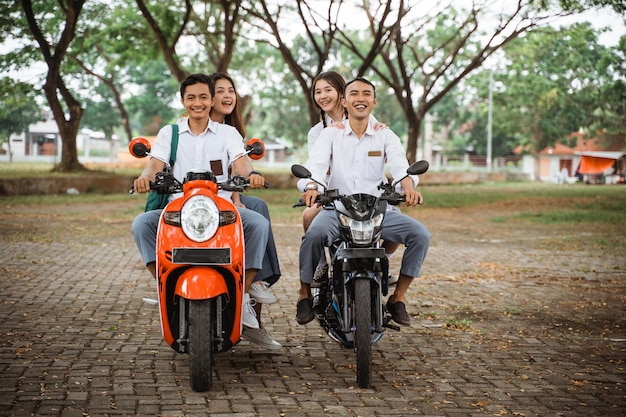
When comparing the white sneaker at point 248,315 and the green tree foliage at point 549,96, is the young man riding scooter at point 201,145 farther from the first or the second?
the green tree foliage at point 549,96

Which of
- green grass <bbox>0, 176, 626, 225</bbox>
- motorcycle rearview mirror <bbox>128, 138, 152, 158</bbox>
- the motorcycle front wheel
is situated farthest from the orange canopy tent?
motorcycle rearview mirror <bbox>128, 138, 152, 158</bbox>

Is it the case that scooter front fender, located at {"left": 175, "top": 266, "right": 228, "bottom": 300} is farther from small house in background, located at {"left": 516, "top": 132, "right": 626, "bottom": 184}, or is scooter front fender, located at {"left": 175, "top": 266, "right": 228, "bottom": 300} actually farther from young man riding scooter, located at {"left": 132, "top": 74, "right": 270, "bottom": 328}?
small house in background, located at {"left": 516, "top": 132, "right": 626, "bottom": 184}

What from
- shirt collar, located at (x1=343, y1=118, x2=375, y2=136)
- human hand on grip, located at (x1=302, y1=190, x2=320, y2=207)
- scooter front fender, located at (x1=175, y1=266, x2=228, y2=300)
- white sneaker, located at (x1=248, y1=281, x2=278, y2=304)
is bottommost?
white sneaker, located at (x1=248, y1=281, x2=278, y2=304)

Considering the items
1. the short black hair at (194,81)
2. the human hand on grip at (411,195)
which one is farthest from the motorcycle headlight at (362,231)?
the short black hair at (194,81)

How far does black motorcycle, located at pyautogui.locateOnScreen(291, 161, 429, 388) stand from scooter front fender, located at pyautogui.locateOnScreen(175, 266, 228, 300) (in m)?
0.73

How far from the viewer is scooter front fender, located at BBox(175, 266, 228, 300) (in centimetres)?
470

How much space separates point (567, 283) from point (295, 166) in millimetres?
5529

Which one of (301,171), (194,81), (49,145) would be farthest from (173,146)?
(49,145)

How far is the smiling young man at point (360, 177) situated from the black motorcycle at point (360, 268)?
19 centimetres

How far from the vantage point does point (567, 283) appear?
984cm

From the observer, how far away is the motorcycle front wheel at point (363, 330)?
194 inches

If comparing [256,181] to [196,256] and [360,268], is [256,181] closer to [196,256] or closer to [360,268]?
[196,256]

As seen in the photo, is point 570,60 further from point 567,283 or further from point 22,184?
point 567,283

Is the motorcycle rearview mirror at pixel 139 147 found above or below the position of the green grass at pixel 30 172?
above
